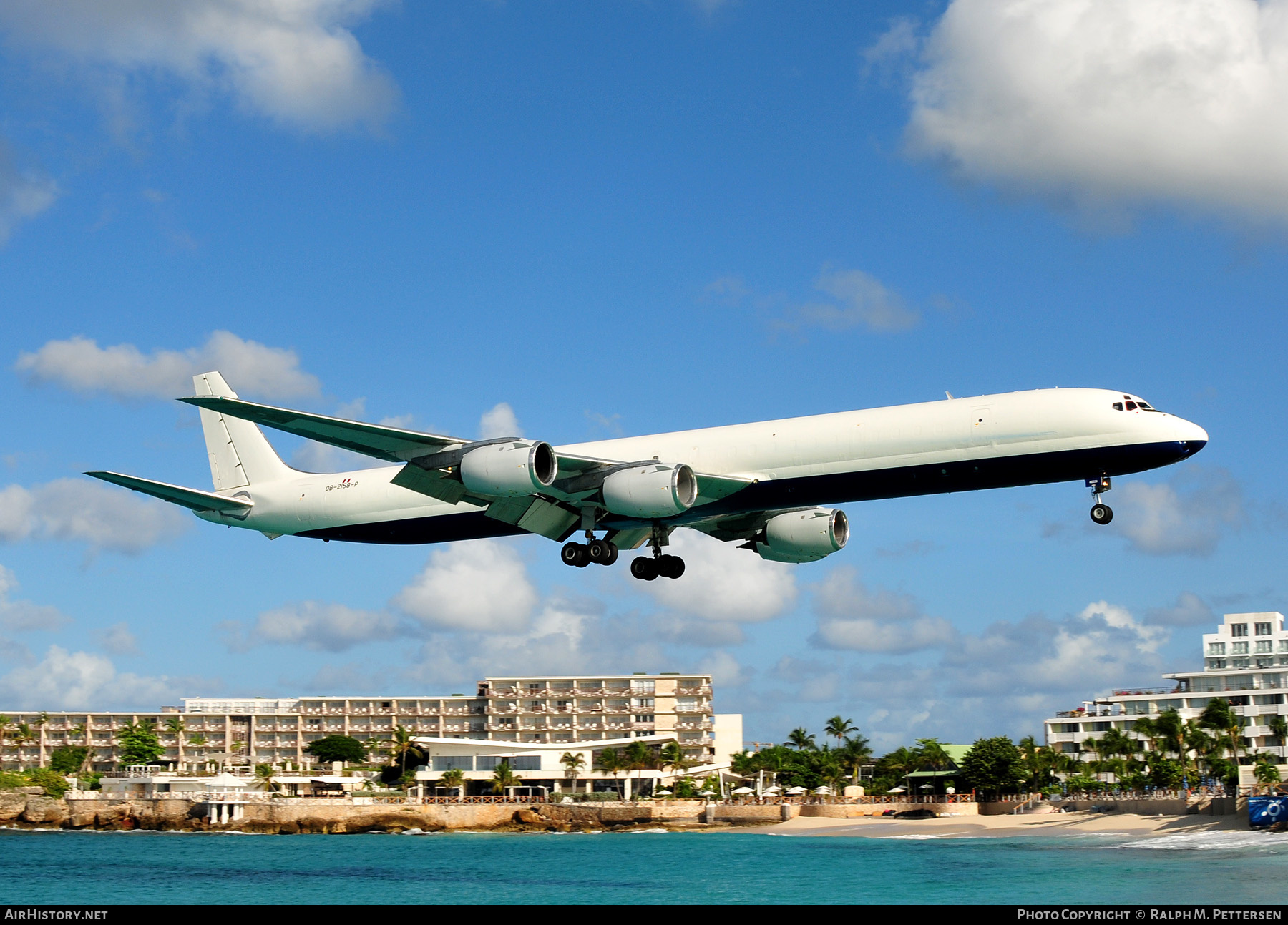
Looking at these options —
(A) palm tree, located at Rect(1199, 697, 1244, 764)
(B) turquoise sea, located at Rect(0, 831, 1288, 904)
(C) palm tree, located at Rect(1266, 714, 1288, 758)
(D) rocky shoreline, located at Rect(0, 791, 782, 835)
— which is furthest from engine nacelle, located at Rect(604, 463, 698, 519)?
(C) palm tree, located at Rect(1266, 714, 1288, 758)

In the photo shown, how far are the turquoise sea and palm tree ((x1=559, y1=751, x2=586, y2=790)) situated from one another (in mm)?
19668

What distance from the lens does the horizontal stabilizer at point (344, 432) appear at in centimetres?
4056

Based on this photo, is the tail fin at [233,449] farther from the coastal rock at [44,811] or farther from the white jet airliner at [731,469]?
the coastal rock at [44,811]

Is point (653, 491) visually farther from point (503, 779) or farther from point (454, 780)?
point (454, 780)

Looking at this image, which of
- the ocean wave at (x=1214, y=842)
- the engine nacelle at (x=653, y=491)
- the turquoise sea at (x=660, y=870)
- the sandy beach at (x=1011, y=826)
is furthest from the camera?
the sandy beach at (x=1011, y=826)

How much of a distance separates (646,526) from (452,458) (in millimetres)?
9076

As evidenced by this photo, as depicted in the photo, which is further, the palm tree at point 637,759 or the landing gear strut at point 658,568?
the palm tree at point 637,759

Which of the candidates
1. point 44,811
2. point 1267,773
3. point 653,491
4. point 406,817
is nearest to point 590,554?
point 653,491

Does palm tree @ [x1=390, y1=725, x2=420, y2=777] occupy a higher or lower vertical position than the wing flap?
lower

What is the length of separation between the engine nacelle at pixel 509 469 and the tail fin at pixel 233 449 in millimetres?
18116

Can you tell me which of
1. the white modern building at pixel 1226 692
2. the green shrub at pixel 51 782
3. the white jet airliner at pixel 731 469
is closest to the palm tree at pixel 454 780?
the green shrub at pixel 51 782

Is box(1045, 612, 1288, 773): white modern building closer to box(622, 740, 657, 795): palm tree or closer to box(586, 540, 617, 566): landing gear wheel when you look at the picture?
box(622, 740, 657, 795): palm tree

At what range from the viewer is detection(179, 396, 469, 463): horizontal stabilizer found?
40562 mm
